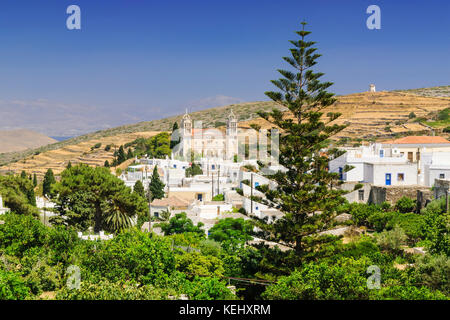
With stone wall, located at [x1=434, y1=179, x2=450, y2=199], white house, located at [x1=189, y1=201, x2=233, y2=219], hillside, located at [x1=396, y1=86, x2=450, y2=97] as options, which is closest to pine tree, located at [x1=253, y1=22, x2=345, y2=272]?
stone wall, located at [x1=434, y1=179, x2=450, y2=199]

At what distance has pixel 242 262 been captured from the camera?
51.6 ft

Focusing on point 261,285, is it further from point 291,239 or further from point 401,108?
point 401,108

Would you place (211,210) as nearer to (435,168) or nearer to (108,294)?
(435,168)

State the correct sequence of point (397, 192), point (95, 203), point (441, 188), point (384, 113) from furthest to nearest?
point (384, 113), point (95, 203), point (397, 192), point (441, 188)

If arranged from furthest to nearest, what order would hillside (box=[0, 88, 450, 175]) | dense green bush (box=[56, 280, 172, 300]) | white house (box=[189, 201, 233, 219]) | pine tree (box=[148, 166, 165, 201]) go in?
hillside (box=[0, 88, 450, 175]), pine tree (box=[148, 166, 165, 201]), white house (box=[189, 201, 233, 219]), dense green bush (box=[56, 280, 172, 300])

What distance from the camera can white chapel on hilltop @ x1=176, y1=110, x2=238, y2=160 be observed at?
238 feet

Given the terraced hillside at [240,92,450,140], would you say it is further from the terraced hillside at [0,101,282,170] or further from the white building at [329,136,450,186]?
the terraced hillside at [0,101,282,170]

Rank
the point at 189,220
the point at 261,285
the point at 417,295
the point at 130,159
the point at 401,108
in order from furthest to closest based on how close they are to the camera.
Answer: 1. the point at 401,108
2. the point at 130,159
3. the point at 189,220
4. the point at 261,285
5. the point at 417,295

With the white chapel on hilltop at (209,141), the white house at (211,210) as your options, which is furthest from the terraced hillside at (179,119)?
the white house at (211,210)

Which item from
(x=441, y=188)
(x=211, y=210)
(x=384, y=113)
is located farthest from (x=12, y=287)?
(x=384, y=113)

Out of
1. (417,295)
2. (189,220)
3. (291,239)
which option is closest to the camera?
(417,295)

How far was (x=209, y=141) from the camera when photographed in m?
75.1
